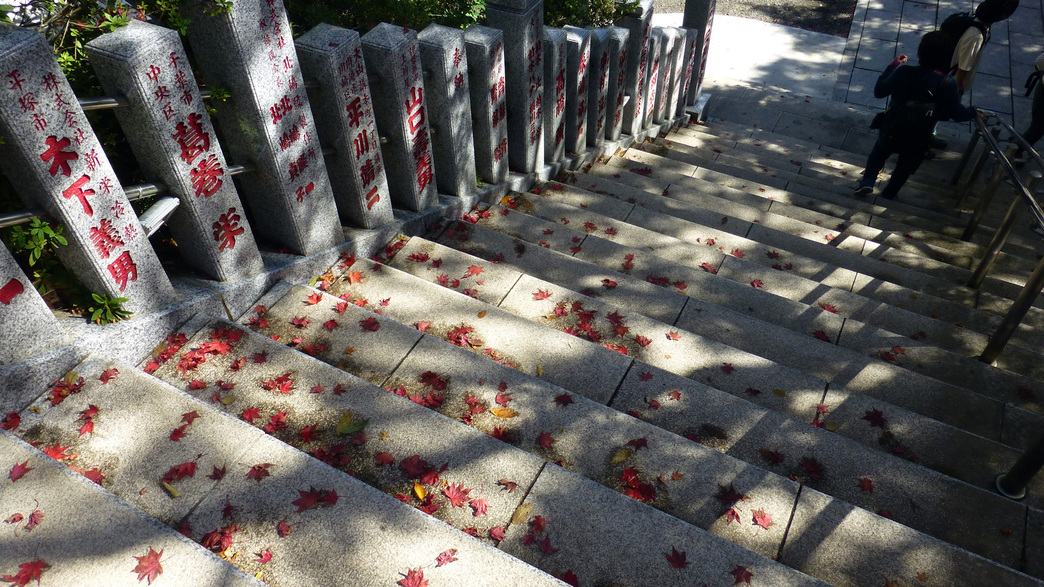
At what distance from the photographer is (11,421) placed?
8.54 feet

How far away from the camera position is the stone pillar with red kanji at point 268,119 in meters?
2.96

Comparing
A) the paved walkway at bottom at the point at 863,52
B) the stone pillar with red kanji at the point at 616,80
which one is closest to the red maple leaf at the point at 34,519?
the stone pillar with red kanji at the point at 616,80

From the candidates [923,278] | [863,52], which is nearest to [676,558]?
[923,278]

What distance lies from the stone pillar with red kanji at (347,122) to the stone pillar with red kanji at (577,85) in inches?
101

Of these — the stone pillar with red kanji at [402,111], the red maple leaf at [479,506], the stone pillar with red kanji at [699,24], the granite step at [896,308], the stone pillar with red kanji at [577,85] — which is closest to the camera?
the red maple leaf at [479,506]

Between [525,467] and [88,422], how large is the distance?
187 centimetres

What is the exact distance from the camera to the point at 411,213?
4660 mm

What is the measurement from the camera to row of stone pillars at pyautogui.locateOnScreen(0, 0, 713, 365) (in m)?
2.53

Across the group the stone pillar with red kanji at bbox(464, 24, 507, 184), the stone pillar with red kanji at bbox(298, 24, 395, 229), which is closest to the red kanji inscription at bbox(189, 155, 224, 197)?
the stone pillar with red kanji at bbox(298, 24, 395, 229)

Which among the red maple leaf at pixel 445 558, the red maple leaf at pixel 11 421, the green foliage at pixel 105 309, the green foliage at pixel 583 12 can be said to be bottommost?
the red maple leaf at pixel 445 558

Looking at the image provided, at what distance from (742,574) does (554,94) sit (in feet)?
15.2

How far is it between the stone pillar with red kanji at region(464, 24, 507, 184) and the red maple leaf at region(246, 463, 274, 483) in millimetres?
3375

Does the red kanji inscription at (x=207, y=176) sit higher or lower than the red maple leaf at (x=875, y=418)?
higher

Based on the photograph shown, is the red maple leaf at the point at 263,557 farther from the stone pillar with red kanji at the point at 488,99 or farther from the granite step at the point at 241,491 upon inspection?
Result: the stone pillar with red kanji at the point at 488,99
